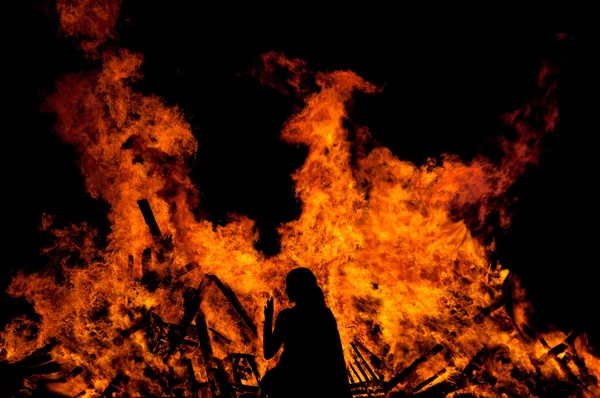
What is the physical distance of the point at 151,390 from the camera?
4887 millimetres

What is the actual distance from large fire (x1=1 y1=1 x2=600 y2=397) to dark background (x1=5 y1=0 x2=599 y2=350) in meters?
0.21

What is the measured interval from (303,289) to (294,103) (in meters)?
3.22

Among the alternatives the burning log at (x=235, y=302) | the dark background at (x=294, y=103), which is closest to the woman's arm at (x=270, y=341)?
the burning log at (x=235, y=302)

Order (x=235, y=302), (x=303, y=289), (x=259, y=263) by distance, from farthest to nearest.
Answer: (x=259, y=263) < (x=235, y=302) < (x=303, y=289)

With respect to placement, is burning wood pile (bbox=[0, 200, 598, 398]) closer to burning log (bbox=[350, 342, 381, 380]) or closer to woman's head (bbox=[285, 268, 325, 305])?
burning log (bbox=[350, 342, 381, 380])

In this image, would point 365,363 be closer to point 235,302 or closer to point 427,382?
point 427,382

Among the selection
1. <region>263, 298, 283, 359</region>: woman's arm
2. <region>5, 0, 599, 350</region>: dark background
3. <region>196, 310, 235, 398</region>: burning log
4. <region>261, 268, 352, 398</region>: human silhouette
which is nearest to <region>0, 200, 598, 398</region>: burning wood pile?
<region>196, 310, 235, 398</region>: burning log

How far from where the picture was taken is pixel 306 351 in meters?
3.05

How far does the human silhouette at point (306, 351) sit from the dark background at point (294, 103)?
243 centimetres

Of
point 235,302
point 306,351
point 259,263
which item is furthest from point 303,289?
point 259,263

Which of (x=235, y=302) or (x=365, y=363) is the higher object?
(x=235, y=302)

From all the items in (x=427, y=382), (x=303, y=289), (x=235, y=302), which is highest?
(x=235, y=302)

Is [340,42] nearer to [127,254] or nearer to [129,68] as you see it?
[129,68]

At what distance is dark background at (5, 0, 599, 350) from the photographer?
390cm
